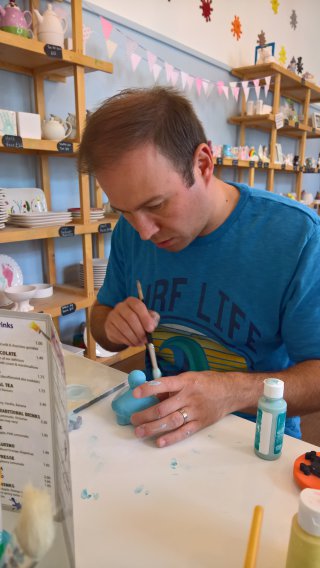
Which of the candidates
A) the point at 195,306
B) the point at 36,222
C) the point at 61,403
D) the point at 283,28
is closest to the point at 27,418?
the point at 61,403

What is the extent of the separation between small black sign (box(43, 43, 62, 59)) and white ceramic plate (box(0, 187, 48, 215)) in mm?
611

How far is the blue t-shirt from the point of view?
0.88 metres

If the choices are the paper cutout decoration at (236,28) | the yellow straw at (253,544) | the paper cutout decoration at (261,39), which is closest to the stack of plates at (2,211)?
the yellow straw at (253,544)

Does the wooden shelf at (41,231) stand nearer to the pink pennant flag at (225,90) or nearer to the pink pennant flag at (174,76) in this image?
the pink pennant flag at (174,76)

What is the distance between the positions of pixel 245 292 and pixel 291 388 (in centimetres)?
23

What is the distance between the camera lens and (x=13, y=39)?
1.61 meters

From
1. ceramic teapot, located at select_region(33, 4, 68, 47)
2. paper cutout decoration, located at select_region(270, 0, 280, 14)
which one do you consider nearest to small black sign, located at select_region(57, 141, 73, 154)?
ceramic teapot, located at select_region(33, 4, 68, 47)

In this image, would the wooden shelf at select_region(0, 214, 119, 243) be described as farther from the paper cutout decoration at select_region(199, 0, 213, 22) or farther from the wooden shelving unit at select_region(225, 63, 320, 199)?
the paper cutout decoration at select_region(199, 0, 213, 22)

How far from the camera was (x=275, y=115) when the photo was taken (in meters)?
3.44

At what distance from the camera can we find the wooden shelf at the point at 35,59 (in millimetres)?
1638

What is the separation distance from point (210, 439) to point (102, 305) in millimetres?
605

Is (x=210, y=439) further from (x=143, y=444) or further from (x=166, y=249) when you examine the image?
(x=166, y=249)

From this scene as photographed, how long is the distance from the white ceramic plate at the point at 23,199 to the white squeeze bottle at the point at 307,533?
72.1 inches

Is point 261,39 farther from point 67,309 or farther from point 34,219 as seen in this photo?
point 67,309
